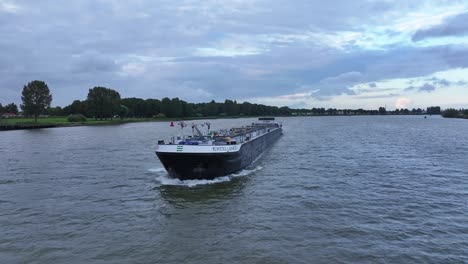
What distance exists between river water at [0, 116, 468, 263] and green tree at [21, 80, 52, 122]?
115754 mm

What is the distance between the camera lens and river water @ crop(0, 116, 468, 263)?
14016 mm

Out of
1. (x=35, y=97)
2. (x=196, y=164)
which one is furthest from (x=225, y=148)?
(x=35, y=97)

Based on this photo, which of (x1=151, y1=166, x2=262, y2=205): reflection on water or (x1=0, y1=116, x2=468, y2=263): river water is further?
(x1=151, y1=166, x2=262, y2=205): reflection on water

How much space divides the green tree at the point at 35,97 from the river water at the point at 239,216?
115754 millimetres

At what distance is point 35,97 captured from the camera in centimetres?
13738

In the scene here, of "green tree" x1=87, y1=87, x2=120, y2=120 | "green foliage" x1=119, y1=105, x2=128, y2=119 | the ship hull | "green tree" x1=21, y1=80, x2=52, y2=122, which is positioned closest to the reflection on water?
the ship hull

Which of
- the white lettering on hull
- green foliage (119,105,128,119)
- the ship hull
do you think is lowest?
the ship hull

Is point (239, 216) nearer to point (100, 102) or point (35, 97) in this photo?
point (35, 97)

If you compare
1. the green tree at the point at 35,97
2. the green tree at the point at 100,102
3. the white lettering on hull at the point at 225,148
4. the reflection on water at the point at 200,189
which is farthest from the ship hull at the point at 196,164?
the green tree at the point at 100,102

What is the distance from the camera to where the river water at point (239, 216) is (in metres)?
14.0

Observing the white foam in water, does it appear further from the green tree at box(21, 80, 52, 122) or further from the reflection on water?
the green tree at box(21, 80, 52, 122)

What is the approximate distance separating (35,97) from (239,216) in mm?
138610

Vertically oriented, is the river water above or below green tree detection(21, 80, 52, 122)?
below

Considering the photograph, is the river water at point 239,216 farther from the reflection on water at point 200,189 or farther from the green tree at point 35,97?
the green tree at point 35,97
